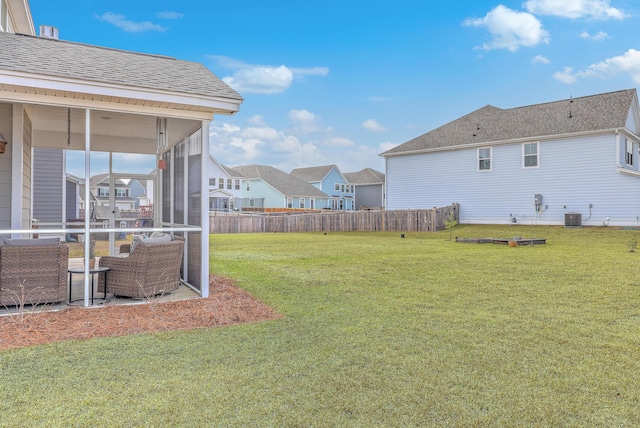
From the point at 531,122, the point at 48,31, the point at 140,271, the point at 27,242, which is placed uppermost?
the point at 48,31

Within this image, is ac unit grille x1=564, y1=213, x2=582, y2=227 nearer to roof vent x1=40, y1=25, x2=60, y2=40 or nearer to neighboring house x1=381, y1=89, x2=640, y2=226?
neighboring house x1=381, y1=89, x2=640, y2=226

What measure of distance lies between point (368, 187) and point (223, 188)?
1815 centimetres

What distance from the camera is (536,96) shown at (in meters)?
26.3

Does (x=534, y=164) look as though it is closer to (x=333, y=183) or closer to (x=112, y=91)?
(x=112, y=91)

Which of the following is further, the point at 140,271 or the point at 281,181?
the point at 281,181

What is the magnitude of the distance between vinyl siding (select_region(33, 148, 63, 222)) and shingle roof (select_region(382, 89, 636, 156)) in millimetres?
17132

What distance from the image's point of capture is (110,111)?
5812mm

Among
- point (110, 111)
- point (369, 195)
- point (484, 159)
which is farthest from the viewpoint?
point (369, 195)

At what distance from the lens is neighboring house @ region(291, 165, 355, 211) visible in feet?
162

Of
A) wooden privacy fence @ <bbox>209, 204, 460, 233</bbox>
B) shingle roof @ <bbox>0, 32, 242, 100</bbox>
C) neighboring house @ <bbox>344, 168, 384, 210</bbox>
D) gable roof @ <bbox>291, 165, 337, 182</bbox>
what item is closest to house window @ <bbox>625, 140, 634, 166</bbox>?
wooden privacy fence @ <bbox>209, 204, 460, 233</bbox>

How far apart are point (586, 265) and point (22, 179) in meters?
11.5

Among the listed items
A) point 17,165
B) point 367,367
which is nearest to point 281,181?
point 17,165

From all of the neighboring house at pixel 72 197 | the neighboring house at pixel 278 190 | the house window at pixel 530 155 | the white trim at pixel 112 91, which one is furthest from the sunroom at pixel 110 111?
the neighboring house at pixel 278 190

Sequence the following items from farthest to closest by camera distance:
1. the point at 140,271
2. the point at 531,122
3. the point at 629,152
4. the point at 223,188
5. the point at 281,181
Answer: the point at 281,181 → the point at 223,188 → the point at 531,122 → the point at 629,152 → the point at 140,271
